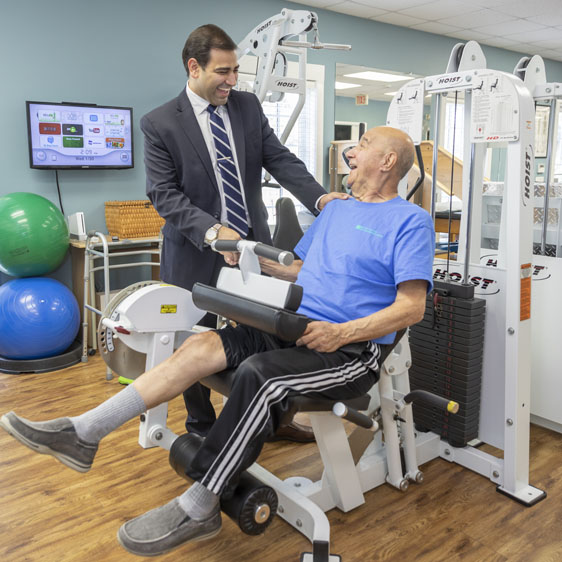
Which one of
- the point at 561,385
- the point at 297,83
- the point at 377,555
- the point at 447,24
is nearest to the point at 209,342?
the point at 377,555

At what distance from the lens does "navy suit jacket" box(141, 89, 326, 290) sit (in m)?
2.01

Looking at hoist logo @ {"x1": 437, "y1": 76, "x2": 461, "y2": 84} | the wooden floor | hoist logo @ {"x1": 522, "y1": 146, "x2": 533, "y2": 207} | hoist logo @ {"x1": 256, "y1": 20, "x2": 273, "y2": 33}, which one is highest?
hoist logo @ {"x1": 256, "y1": 20, "x2": 273, "y2": 33}

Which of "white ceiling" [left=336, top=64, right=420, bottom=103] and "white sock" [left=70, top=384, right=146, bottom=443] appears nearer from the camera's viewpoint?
"white sock" [left=70, top=384, right=146, bottom=443]

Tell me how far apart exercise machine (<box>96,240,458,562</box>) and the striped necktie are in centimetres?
47

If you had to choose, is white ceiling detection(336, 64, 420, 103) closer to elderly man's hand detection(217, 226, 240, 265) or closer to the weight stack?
the weight stack

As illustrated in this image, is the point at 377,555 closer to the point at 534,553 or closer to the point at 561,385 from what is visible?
the point at 534,553

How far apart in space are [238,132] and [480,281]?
1.11m

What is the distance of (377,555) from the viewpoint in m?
1.75

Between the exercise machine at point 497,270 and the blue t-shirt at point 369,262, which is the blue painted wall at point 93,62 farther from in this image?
the blue t-shirt at point 369,262

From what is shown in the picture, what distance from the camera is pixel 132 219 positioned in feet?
12.4

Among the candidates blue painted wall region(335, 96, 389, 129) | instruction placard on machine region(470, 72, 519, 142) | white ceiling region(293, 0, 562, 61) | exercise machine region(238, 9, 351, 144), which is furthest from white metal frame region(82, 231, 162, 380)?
blue painted wall region(335, 96, 389, 129)

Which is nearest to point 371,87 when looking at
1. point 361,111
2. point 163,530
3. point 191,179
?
point 361,111

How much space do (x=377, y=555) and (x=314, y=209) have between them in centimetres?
119

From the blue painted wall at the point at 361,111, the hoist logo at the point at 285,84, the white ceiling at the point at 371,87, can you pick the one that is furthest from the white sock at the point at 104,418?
the blue painted wall at the point at 361,111
